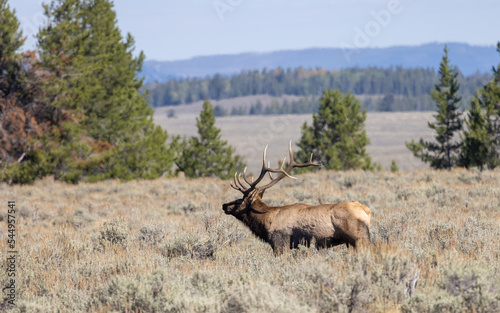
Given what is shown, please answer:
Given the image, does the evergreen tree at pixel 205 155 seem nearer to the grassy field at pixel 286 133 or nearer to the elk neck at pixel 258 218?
the elk neck at pixel 258 218

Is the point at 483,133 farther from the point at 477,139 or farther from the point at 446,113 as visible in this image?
the point at 446,113

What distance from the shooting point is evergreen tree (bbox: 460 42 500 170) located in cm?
3347

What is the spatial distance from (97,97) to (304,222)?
25.3 meters

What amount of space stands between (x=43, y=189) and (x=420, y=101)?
620 ft

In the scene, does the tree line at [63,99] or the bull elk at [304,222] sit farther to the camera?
the tree line at [63,99]

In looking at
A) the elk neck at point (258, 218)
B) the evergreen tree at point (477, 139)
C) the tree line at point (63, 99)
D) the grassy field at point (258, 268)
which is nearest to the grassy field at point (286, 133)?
the evergreen tree at point (477, 139)

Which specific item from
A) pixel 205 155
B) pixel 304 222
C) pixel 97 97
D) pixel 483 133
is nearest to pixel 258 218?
pixel 304 222

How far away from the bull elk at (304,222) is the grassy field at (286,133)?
7202cm

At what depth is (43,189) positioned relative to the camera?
19828 millimetres

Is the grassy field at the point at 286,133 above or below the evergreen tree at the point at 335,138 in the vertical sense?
below

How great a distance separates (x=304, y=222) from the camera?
6855 millimetres

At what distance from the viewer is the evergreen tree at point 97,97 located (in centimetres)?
2572

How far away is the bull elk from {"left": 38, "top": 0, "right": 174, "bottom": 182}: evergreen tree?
64.8 feet

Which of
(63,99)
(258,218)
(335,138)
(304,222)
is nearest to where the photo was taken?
(304,222)
